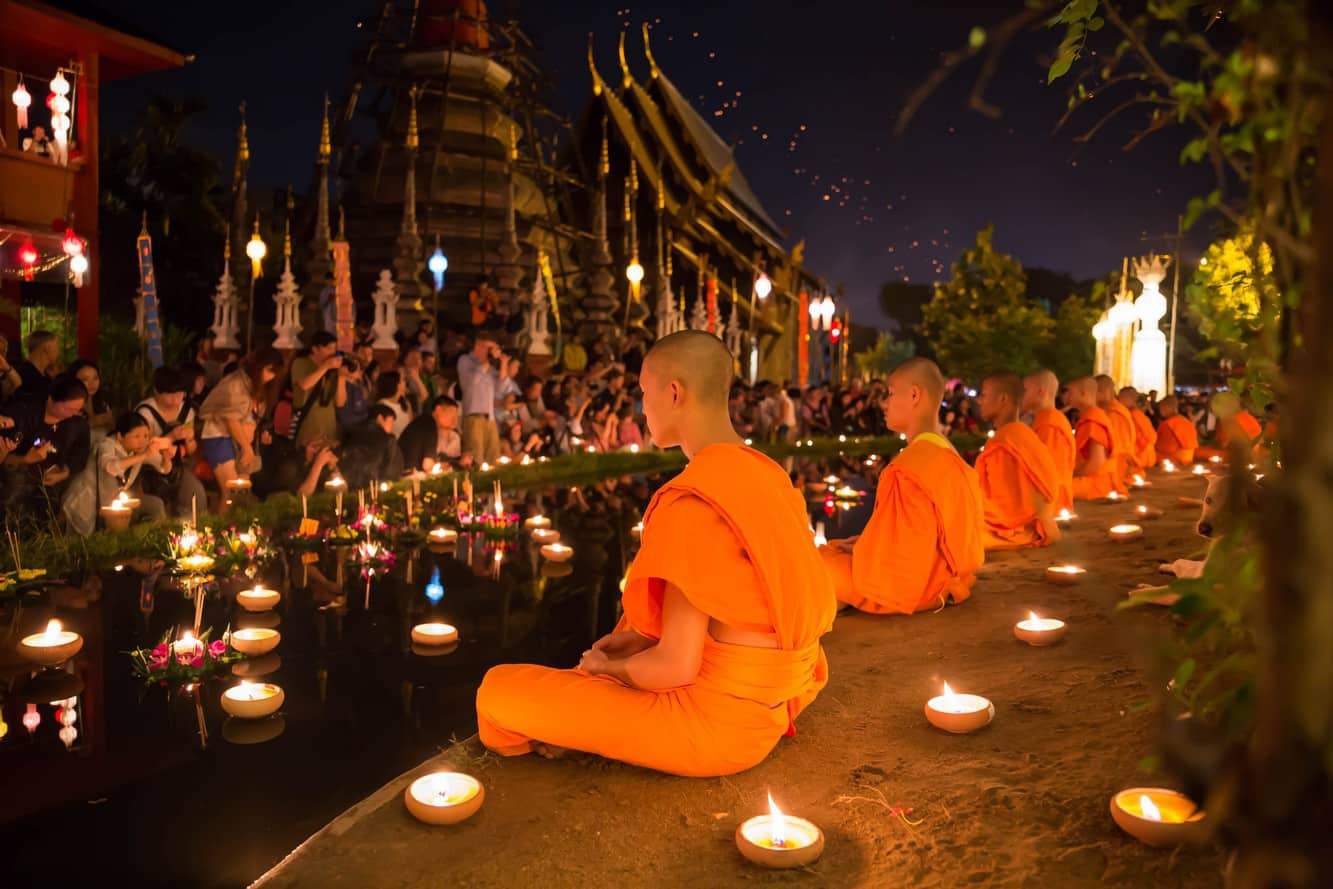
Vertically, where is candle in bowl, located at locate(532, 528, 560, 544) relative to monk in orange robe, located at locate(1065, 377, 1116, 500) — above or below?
below

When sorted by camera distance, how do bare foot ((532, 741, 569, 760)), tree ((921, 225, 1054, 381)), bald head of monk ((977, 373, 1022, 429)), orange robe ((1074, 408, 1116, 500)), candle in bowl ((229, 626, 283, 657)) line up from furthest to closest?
1. tree ((921, 225, 1054, 381))
2. orange robe ((1074, 408, 1116, 500))
3. bald head of monk ((977, 373, 1022, 429))
4. candle in bowl ((229, 626, 283, 657))
5. bare foot ((532, 741, 569, 760))

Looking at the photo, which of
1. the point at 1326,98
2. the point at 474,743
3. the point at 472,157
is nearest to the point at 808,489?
the point at 474,743

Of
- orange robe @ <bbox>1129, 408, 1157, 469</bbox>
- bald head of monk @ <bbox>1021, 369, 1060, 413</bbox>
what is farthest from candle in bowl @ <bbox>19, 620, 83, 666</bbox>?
orange robe @ <bbox>1129, 408, 1157, 469</bbox>

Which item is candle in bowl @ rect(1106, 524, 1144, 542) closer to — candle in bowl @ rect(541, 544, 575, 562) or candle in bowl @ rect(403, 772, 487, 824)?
candle in bowl @ rect(541, 544, 575, 562)

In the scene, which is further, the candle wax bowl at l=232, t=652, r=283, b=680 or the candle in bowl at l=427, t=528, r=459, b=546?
the candle in bowl at l=427, t=528, r=459, b=546

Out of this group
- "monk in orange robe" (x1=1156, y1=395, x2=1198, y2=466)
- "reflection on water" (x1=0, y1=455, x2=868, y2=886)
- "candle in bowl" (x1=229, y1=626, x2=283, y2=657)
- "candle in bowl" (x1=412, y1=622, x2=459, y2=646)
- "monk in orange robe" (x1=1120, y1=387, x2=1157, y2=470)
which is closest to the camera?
"reflection on water" (x1=0, y1=455, x2=868, y2=886)

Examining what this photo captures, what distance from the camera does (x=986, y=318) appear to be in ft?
159

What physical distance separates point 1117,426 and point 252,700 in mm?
11380

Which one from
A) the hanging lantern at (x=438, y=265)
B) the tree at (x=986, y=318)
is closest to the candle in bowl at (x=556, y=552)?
the hanging lantern at (x=438, y=265)

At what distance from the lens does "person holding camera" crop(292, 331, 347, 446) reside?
35.6 feet

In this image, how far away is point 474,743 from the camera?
421cm

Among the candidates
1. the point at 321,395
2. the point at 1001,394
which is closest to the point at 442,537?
the point at 321,395

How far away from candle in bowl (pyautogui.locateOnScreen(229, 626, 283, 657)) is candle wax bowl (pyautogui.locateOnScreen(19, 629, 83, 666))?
788 millimetres

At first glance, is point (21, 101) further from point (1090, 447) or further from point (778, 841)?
point (778, 841)
